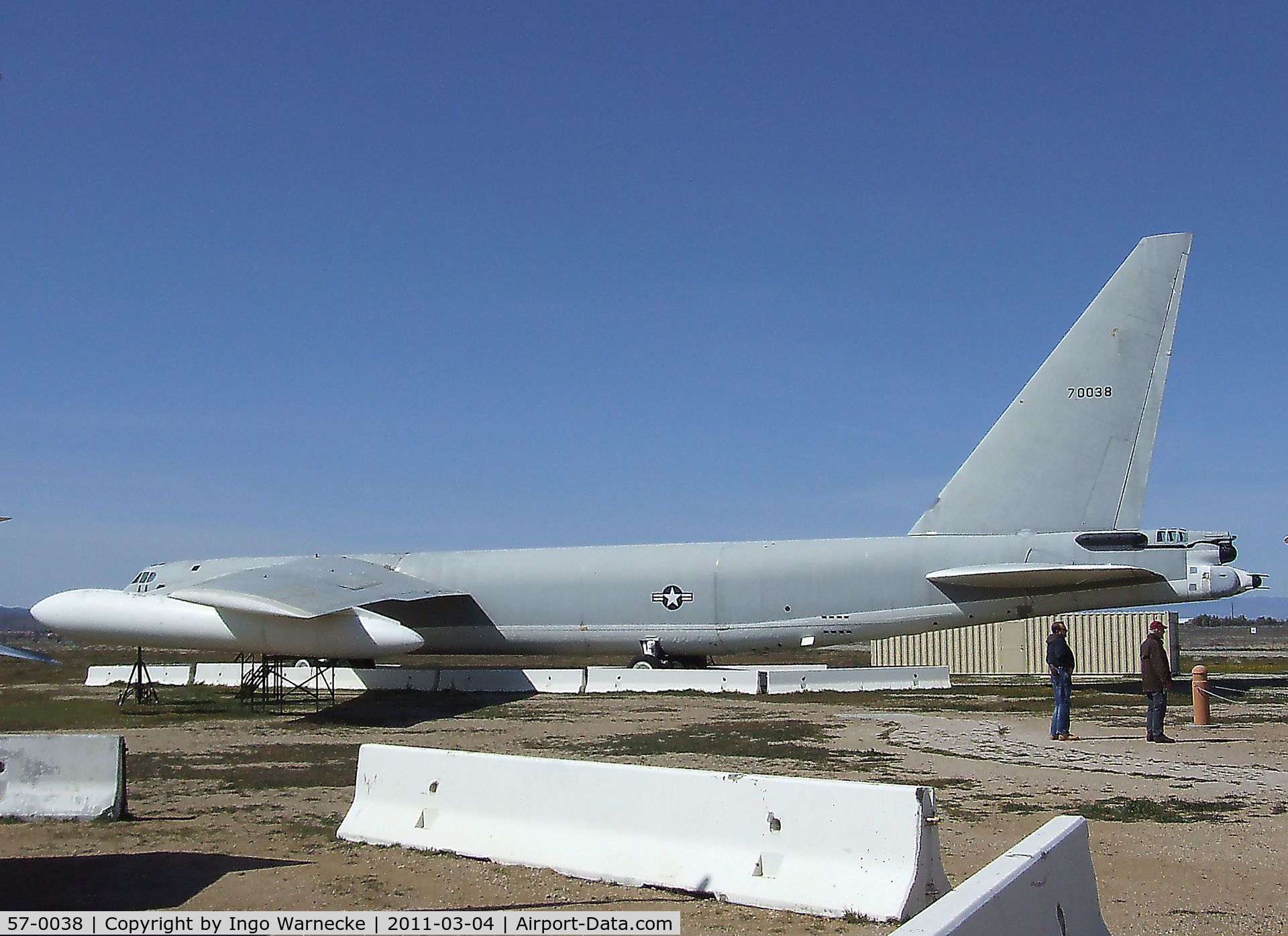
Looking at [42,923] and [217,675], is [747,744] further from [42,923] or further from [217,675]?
[217,675]

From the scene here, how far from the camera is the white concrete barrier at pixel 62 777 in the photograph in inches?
340

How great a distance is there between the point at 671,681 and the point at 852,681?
12.2ft

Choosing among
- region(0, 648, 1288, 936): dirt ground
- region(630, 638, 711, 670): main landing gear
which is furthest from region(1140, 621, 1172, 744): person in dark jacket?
region(630, 638, 711, 670): main landing gear

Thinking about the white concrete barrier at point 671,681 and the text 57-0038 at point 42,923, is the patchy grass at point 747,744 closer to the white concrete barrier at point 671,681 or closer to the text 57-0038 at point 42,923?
the white concrete barrier at point 671,681

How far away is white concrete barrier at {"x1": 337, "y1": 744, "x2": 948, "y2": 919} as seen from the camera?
599 centimetres

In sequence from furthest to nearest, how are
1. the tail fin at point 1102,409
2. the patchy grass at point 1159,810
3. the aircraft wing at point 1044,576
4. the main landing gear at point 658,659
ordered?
the main landing gear at point 658,659
the tail fin at point 1102,409
the aircraft wing at point 1044,576
the patchy grass at point 1159,810

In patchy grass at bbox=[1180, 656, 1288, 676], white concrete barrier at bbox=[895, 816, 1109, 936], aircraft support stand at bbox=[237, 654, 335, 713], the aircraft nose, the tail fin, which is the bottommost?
patchy grass at bbox=[1180, 656, 1288, 676]

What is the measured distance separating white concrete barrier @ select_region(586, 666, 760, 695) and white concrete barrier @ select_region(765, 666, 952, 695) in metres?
0.45

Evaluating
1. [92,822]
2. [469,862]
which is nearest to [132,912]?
[469,862]

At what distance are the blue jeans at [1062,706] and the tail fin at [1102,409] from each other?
25.6 feet

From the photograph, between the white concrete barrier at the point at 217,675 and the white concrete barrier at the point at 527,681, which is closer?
the white concrete barrier at the point at 527,681

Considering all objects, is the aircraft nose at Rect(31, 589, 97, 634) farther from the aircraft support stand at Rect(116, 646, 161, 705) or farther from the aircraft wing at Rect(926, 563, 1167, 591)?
the aircraft wing at Rect(926, 563, 1167, 591)
